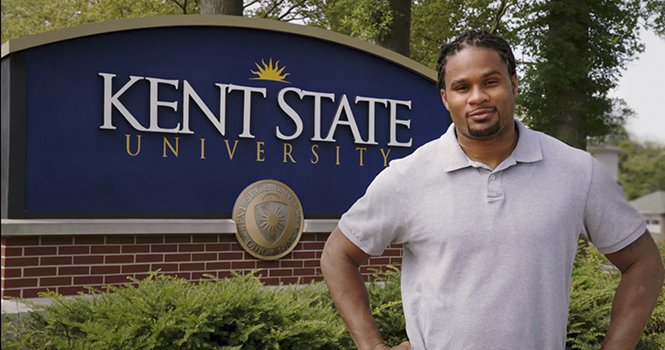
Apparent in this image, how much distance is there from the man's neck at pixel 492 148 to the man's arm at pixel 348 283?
1.58 ft

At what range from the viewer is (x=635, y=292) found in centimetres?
198

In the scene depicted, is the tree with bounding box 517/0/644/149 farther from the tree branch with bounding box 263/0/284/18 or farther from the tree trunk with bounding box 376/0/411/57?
the tree branch with bounding box 263/0/284/18

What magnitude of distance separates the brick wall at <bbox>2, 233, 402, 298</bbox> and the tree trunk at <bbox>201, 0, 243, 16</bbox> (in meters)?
4.21

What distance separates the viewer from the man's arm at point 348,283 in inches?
82.4

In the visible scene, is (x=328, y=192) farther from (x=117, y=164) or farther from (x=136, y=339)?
(x=136, y=339)

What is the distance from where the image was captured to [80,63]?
18.6 feet

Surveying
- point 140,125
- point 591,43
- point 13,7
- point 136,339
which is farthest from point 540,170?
point 13,7

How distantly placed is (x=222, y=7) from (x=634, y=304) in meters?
8.27

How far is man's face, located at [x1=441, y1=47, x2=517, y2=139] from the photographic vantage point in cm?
197

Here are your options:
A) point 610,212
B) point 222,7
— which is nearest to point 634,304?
point 610,212

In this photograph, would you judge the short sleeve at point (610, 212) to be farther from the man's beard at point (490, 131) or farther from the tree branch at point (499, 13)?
the tree branch at point (499, 13)

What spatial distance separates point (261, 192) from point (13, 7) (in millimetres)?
18667

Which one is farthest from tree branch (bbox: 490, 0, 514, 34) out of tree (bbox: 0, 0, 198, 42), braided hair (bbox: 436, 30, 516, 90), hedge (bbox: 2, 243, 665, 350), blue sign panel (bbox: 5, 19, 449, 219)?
braided hair (bbox: 436, 30, 516, 90)

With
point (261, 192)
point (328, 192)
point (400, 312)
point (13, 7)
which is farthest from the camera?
point (13, 7)
